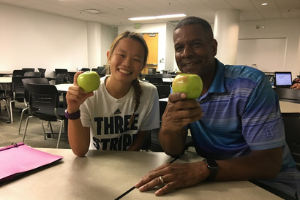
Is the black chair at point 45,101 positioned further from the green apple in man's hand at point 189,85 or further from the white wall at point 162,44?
the white wall at point 162,44

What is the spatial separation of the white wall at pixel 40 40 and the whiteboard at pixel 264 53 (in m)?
8.13

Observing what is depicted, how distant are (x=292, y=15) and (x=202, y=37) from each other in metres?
9.86

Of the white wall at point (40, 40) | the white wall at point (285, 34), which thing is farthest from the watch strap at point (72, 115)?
the white wall at point (285, 34)

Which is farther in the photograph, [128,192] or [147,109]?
[147,109]

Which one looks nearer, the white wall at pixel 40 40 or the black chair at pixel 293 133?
the black chair at pixel 293 133

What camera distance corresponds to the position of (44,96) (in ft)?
10.4

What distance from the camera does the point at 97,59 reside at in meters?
11.8

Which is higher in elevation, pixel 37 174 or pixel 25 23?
pixel 25 23

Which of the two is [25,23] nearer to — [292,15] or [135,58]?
[135,58]

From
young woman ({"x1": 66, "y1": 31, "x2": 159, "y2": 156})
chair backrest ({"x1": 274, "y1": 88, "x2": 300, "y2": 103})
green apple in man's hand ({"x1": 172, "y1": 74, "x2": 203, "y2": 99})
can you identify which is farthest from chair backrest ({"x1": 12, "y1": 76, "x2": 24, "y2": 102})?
chair backrest ({"x1": 274, "y1": 88, "x2": 300, "y2": 103})

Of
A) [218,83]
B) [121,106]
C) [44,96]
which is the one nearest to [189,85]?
[218,83]

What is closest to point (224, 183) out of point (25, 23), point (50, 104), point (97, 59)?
point (50, 104)

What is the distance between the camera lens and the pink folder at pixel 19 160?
89 cm

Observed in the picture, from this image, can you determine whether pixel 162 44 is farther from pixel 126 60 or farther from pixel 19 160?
pixel 19 160
